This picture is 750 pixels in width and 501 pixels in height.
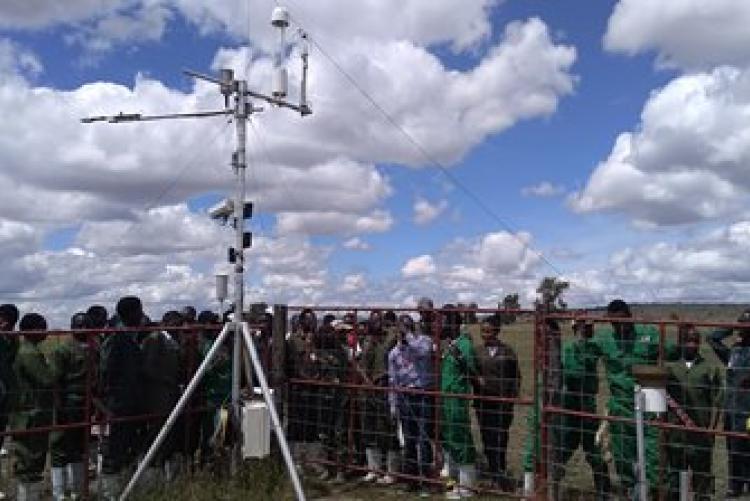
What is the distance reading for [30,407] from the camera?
8984mm

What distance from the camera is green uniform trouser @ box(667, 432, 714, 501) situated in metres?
8.60

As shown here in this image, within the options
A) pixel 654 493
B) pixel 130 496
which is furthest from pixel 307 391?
pixel 654 493

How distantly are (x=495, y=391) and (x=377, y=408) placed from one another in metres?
1.50

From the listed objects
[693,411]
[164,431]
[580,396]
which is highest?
[580,396]

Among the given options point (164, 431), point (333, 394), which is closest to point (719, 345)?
point (333, 394)

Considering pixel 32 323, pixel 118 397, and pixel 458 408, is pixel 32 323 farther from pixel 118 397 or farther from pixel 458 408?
pixel 458 408

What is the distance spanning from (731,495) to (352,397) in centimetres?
Answer: 414

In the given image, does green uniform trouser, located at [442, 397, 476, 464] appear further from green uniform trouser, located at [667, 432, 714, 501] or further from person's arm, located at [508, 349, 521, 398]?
green uniform trouser, located at [667, 432, 714, 501]

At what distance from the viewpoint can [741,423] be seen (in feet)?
28.6

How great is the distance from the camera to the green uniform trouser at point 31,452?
900 centimetres

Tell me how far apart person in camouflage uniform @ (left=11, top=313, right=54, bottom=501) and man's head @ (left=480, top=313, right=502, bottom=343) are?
4.31 m

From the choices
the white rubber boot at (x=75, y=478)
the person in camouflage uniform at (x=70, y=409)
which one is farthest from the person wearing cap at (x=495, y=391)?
the white rubber boot at (x=75, y=478)

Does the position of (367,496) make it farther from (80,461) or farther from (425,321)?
(80,461)

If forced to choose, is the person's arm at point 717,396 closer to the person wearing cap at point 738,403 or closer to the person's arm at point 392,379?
the person wearing cap at point 738,403
